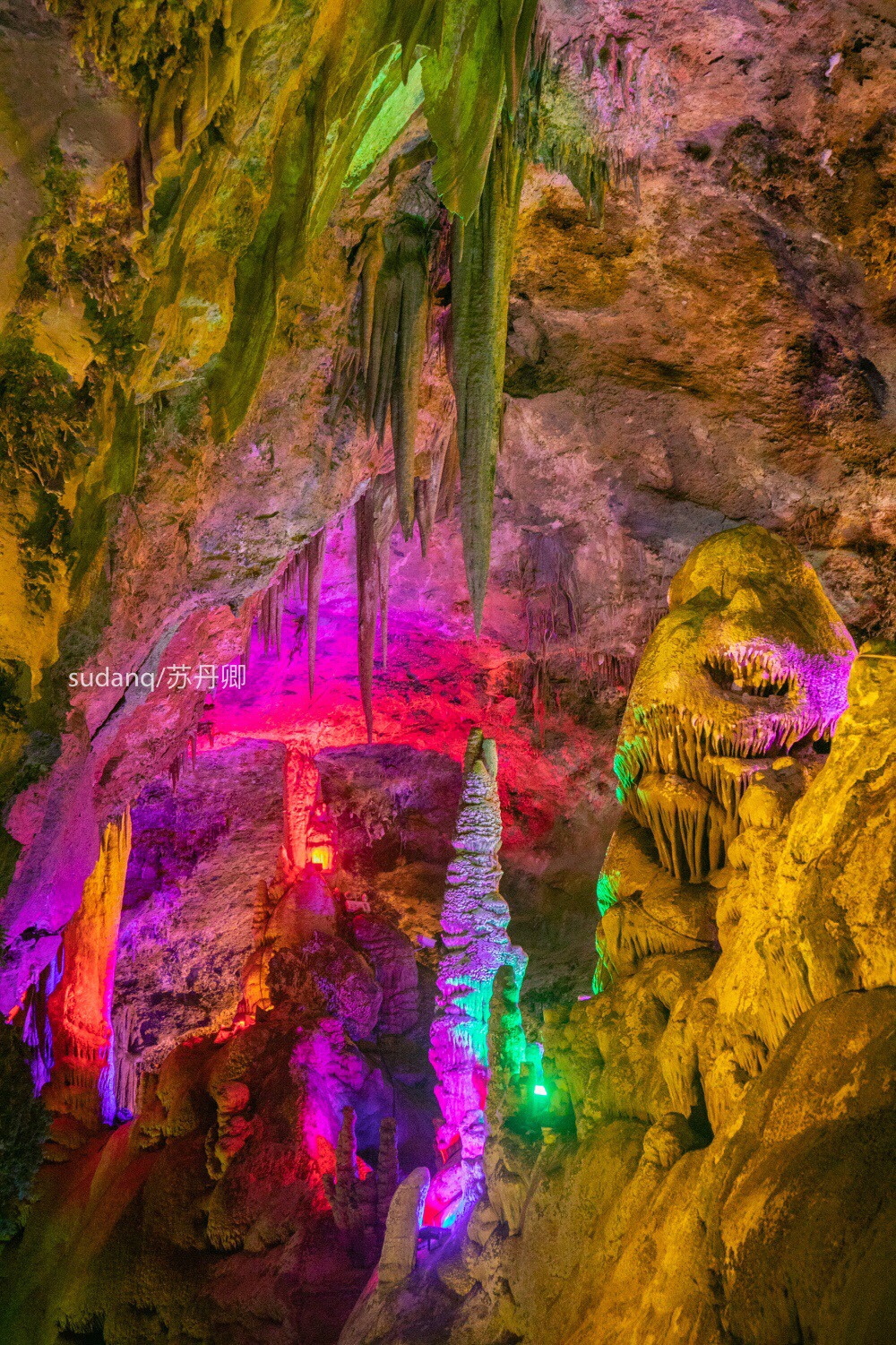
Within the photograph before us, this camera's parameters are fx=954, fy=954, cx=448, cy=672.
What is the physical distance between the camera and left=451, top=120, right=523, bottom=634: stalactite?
195 inches

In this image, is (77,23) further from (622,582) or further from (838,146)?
(622,582)

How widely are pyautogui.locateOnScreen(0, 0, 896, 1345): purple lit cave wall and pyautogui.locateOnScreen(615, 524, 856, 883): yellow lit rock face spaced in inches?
0.9

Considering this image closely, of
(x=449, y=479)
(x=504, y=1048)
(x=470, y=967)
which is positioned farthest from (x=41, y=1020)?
(x=449, y=479)

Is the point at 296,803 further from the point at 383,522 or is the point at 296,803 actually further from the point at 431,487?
the point at 431,487

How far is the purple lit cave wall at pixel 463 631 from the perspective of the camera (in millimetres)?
2902

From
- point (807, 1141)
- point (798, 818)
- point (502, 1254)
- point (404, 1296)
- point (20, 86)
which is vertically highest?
point (20, 86)

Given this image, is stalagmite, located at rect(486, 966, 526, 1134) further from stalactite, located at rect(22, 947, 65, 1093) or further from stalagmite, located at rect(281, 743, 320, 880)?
stalagmite, located at rect(281, 743, 320, 880)

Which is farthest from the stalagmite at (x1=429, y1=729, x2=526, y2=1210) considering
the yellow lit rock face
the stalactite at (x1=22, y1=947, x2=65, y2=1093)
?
the stalactite at (x1=22, y1=947, x2=65, y2=1093)

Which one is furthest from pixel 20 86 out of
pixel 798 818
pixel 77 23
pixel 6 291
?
pixel 798 818

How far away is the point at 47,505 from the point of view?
14.5 feet

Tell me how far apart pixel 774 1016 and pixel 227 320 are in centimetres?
369

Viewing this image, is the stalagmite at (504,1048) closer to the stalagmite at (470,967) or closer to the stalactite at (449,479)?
the stalagmite at (470,967)

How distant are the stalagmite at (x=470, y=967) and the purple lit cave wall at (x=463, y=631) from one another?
3 centimetres

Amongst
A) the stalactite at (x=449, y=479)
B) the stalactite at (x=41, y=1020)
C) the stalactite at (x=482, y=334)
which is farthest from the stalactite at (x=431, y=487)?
the stalactite at (x=41, y=1020)
